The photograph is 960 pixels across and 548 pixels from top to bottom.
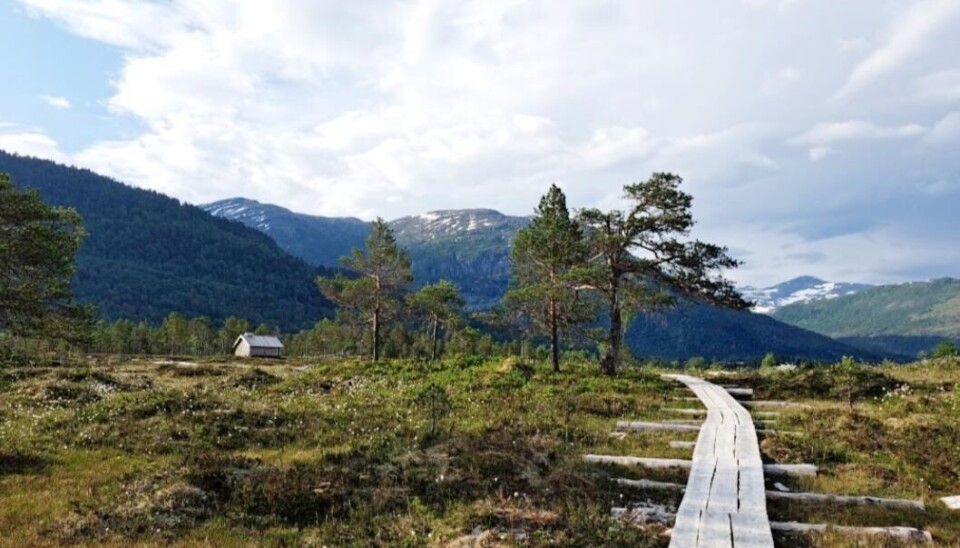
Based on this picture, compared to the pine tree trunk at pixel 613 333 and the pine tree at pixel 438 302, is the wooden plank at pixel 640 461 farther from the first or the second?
the pine tree at pixel 438 302

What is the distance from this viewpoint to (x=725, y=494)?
477 inches

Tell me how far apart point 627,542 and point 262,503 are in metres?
7.85

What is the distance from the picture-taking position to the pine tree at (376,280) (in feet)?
184

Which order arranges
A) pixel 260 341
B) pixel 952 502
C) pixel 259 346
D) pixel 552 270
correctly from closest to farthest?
pixel 952 502 < pixel 552 270 < pixel 259 346 < pixel 260 341

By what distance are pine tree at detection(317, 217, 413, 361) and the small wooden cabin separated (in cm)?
5911

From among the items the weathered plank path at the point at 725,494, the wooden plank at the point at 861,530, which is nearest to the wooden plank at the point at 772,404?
A: the weathered plank path at the point at 725,494

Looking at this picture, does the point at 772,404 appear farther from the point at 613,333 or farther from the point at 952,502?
the point at 952,502

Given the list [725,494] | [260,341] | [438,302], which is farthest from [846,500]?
[260,341]

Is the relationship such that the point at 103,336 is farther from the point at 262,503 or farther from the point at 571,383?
the point at 262,503

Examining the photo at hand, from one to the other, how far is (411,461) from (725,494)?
7.55m

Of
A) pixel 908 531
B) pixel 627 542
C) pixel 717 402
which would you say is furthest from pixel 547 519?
pixel 717 402

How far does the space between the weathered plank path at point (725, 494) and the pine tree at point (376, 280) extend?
40.3 m

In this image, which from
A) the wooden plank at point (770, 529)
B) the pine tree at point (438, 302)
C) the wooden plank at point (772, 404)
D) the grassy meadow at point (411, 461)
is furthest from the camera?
the pine tree at point (438, 302)

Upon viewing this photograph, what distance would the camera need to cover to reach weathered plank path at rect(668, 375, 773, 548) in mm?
9734
